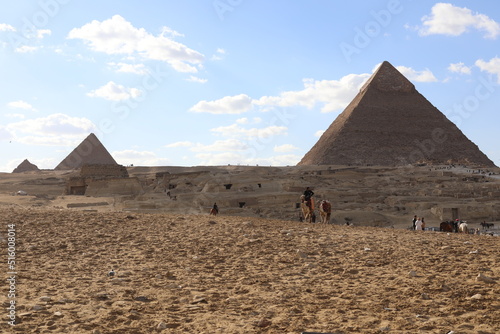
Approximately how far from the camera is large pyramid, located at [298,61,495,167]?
77125 mm

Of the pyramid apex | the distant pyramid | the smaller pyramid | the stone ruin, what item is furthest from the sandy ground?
the pyramid apex

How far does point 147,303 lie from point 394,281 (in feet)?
6.81

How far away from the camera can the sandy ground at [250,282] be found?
10.5ft

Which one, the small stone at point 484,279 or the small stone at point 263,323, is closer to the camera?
the small stone at point 263,323

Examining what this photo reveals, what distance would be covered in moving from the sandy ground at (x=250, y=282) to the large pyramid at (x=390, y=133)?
69.9 m

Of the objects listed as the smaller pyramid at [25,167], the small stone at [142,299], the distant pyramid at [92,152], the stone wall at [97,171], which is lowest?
the small stone at [142,299]

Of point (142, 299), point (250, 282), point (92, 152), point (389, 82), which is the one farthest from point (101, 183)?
point (389, 82)

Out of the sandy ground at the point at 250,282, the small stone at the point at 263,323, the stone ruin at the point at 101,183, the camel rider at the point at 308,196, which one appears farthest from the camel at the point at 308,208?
the stone ruin at the point at 101,183

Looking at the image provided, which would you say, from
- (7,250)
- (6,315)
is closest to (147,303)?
(6,315)

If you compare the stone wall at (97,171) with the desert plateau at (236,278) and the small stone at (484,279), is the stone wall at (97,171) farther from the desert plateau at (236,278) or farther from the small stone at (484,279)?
the small stone at (484,279)

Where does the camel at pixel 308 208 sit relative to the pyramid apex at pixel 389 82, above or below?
below

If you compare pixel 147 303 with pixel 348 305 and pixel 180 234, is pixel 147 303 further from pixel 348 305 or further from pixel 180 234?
pixel 180 234

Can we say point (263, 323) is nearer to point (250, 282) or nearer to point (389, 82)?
point (250, 282)

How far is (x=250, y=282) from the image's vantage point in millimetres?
4180
